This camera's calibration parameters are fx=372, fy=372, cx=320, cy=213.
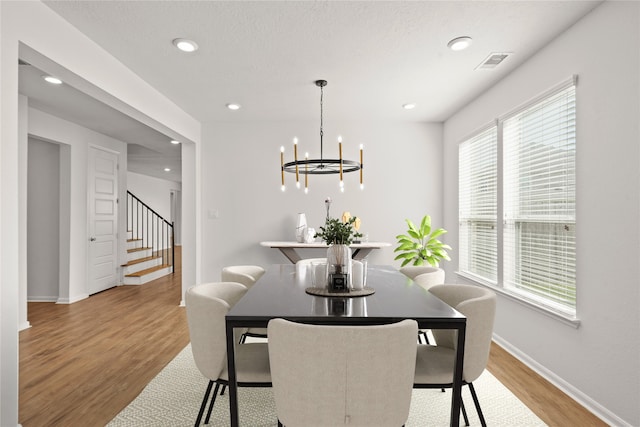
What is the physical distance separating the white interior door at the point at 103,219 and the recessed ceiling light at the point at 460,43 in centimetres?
514

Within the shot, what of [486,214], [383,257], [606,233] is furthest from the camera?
[383,257]

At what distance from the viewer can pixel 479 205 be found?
4043 mm

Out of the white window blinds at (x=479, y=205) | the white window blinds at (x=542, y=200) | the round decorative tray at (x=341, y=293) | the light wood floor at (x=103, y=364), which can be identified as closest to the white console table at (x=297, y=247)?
the white window blinds at (x=479, y=205)

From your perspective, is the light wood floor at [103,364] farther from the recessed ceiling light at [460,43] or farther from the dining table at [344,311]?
the recessed ceiling light at [460,43]

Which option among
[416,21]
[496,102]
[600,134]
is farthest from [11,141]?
[496,102]

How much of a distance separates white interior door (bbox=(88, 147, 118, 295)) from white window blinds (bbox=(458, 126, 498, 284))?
5197 millimetres

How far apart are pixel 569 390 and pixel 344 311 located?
190 centimetres

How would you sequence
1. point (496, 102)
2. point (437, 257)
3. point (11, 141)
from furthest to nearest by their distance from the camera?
point (437, 257), point (496, 102), point (11, 141)

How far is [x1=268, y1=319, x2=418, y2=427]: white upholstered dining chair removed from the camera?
52.3 inches

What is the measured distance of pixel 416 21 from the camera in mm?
2443

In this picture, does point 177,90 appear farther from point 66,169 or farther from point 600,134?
point 600,134

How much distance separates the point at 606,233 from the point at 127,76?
12.3ft

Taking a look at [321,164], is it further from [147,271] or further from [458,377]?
[147,271]

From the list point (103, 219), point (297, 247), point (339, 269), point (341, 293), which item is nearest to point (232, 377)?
point (341, 293)
